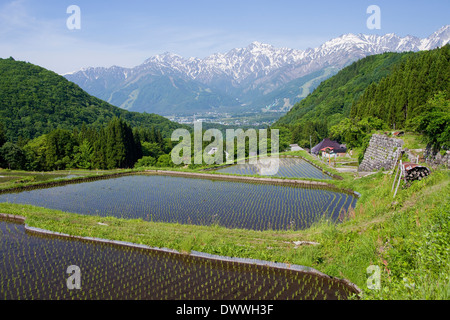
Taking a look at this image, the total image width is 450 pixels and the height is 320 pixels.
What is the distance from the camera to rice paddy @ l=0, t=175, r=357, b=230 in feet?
61.3

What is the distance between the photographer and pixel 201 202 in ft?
75.9

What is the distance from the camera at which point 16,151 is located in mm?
42531

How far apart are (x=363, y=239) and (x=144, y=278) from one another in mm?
8613

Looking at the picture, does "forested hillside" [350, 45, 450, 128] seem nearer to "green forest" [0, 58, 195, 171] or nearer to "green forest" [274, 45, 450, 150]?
"green forest" [274, 45, 450, 150]

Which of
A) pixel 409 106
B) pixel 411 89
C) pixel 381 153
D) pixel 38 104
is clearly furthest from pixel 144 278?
pixel 38 104

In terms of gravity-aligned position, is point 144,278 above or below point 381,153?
below

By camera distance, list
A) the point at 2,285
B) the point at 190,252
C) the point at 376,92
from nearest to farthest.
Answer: the point at 2,285 < the point at 190,252 < the point at 376,92

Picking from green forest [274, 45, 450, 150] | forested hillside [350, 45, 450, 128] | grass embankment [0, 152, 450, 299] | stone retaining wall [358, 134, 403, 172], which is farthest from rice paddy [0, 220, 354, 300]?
forested hillside [350, 45, 450, 128]

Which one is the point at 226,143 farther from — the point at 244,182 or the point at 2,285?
the point at 2,285

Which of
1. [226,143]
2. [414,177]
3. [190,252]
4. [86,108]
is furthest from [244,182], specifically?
[86,108]

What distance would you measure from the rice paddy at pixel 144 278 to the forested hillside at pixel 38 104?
A: 215 feet

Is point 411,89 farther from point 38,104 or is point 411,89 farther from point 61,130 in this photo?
point 38,104

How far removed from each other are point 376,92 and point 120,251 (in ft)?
157
